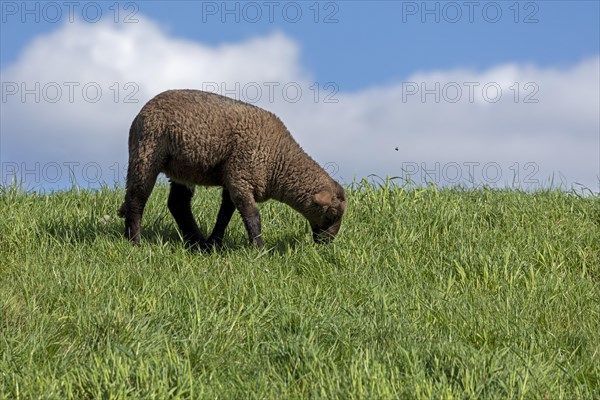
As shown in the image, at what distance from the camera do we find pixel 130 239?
7969 mm

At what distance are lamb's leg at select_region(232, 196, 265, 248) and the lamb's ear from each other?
0.67 metres

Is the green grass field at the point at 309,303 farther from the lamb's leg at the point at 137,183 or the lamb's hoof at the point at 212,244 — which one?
the lamb's leg at the point at 137,183

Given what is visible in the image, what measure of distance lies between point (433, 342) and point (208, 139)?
135 inches

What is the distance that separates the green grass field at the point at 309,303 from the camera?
4582 mm

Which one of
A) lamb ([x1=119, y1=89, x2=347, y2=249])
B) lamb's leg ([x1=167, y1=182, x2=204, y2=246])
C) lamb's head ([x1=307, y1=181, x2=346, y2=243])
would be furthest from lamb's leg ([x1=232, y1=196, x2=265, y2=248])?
lamb's leg ([x1=167, y1=182, x2=204, y2=246])

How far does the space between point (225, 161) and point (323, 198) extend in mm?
1060

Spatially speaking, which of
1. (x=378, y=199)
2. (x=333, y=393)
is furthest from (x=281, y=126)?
(x=333, y=393)

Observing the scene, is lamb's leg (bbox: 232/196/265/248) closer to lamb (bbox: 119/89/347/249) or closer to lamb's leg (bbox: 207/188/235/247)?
lamb (bbox: 119/89/347/249)

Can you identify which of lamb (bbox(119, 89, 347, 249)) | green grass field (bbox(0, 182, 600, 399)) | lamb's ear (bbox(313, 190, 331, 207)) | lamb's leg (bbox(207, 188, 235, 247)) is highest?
lamb (bbox(119, 89, 347, 249))

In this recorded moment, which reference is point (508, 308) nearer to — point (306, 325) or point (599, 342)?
point (599, 342)

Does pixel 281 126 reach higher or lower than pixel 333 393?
higher

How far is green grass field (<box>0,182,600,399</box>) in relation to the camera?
4582 millimetres

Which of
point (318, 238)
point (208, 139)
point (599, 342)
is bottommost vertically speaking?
point (599, 342)

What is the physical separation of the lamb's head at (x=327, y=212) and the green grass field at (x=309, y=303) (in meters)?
0.17
